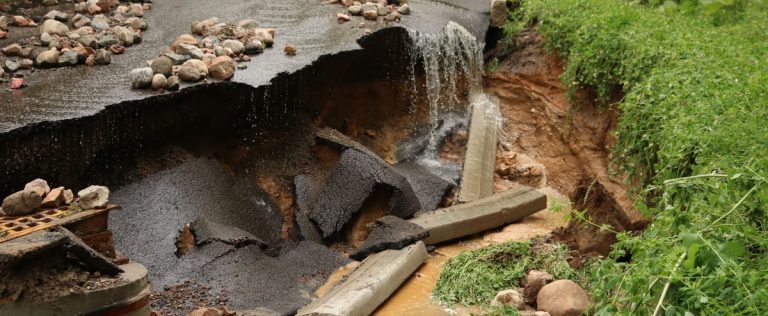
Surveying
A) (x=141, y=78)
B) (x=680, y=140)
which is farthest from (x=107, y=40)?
(x=680, y=140)

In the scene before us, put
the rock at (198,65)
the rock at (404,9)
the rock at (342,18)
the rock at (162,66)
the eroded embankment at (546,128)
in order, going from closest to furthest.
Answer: the rock at (162,66) < the rock at (198,65) < the eroded embankment at (546,128) < the rock at (342,18) < the rock at (404,9)

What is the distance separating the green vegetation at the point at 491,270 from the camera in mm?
5652

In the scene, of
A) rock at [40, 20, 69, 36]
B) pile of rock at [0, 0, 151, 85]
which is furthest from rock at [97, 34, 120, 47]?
rock at [40, 20, 69, 36]

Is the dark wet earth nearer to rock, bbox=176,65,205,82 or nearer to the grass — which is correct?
rock, bbox=176,65,205,82

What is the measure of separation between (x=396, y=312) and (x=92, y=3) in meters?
4.97

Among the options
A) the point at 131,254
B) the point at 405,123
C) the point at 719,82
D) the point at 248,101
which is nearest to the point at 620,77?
the point at 719,82

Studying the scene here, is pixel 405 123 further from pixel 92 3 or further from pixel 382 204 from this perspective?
pixel 92 3

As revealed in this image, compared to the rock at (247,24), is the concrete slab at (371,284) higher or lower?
Answer: lower

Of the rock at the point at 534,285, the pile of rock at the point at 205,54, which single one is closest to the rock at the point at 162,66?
the pile of rock at the point at 205,54

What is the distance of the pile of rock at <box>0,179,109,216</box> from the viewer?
440 cm

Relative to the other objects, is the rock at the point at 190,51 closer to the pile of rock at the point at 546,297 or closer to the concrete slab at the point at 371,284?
the concrete slab at the point at 371,284

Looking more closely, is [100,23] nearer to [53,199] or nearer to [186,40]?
[186,40]

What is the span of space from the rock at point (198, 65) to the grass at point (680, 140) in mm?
2782

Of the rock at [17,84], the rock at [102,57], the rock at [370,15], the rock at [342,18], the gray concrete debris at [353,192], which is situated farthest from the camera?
the rock at [370,15]
